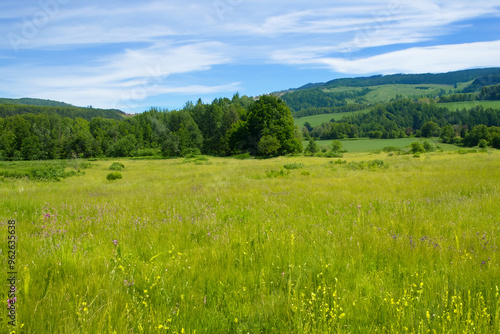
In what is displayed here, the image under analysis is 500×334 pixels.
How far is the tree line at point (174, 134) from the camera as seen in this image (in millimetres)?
54938

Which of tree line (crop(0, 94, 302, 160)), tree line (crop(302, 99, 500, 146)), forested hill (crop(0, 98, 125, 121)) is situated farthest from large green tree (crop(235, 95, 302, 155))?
forested hill (crop(0, 98, 125, 121))

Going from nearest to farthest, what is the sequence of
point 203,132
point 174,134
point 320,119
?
1. point 174,134
2. point 203,132
3. point 320,119

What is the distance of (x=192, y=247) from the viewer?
4477 millimetres

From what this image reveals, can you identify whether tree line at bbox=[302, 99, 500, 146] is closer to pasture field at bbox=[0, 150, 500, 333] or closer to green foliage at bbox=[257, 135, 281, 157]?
green foliage at bbox=[257, 135, 281, 157]

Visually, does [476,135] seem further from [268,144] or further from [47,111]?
[47,111]

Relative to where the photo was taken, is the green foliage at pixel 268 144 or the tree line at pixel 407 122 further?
the tree line at pixel 407 122

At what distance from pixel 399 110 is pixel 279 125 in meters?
136

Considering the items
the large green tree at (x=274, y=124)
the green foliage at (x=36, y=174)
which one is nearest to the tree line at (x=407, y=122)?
the large green tree at (x=274, y=124)

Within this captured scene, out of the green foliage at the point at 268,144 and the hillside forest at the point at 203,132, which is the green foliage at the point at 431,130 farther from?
the green foliage at the point at 268,144

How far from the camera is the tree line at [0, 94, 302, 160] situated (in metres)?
54.9

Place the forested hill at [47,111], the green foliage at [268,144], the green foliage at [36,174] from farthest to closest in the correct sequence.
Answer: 1. the forested hill at [47,111]
2. the green foliage at [268,144]
3. the green foliage at [36,174]

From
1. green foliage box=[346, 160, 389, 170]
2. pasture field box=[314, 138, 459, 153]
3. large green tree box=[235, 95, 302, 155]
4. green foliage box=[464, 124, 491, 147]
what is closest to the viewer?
green foliage box=[346, 160, 389, 170]

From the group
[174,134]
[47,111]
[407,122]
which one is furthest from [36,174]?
[407,122]

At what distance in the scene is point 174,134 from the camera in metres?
73.1
